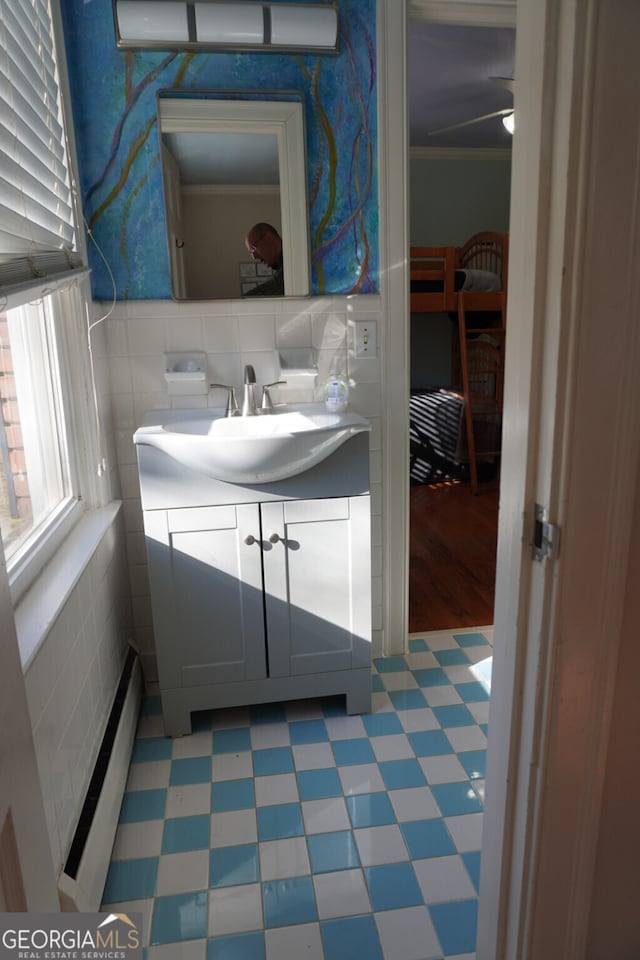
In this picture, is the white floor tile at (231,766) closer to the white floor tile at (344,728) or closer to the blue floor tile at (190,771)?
the blue floor tile at (190,771)

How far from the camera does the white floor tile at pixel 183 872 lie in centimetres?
165

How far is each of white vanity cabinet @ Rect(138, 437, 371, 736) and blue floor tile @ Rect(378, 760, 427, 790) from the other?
0.98 feet

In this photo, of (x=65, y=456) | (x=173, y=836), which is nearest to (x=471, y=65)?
(x=65, y=456)

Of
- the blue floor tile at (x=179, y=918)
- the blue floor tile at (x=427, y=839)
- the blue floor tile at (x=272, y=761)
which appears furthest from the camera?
the blue floor tile at (x=272, y=761)

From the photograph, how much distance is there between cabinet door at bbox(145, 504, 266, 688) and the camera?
6.79 feet

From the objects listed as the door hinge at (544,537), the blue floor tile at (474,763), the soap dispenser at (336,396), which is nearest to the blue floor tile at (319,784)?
the blue floor tile at (474,763)

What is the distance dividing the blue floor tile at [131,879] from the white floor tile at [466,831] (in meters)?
0.76

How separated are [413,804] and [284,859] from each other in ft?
1.28

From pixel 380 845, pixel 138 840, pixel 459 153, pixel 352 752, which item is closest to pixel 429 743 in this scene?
pixel 352 752

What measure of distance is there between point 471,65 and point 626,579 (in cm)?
382

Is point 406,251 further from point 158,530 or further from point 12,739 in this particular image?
point 12,739

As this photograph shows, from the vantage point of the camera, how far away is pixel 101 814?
1626mm

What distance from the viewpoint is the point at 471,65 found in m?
3.88

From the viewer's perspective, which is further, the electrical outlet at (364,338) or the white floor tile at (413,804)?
the electrical outlet at (364,338)
